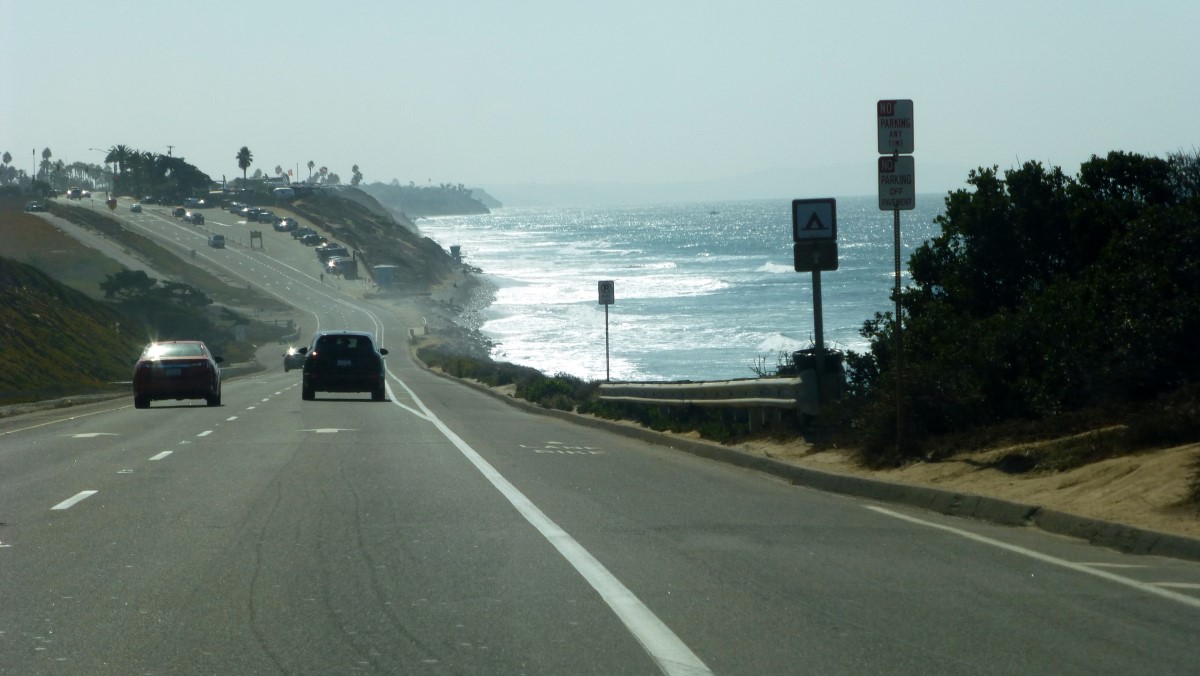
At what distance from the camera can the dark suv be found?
3105cm

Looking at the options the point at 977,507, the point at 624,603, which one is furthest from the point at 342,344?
the point at 624,603

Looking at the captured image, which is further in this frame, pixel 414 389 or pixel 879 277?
pixel 879 277

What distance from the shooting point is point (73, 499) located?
11.8 metres

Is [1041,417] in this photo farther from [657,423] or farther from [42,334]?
[42,334]

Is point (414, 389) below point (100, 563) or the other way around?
below

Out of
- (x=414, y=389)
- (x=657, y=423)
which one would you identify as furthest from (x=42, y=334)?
(x=657, y=423)

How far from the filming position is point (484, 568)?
8227 millimetres

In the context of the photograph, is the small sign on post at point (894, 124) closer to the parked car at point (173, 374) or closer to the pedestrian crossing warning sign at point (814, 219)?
the pedestrian crossing warning sign at point (814, 219)

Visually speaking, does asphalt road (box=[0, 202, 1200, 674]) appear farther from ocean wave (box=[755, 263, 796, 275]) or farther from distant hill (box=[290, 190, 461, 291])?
distant hill (box=[290, 190, 461, 291])

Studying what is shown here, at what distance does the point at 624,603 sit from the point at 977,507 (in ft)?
14.5

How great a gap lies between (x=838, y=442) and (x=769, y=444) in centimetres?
144

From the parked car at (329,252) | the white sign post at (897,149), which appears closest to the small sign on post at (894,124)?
the white sign post at (897,149)

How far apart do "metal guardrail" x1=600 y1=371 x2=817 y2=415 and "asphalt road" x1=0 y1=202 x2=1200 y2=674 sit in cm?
143

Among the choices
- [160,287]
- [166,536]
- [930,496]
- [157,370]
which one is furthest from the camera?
[160,287]
